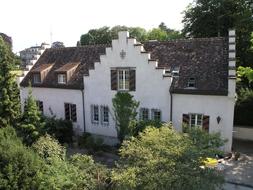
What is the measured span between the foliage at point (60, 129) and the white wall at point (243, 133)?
16338 mm

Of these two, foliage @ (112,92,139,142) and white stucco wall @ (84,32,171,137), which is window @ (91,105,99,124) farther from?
foliage @ (112,92,139,142)

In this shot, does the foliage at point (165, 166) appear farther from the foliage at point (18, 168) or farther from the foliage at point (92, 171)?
the foliage at point (18, 168)

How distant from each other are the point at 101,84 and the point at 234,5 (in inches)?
895

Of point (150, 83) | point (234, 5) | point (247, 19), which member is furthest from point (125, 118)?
point (234, 5)

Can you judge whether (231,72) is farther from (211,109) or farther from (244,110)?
(244,110)

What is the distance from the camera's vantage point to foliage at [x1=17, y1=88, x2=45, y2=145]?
24.8 metres

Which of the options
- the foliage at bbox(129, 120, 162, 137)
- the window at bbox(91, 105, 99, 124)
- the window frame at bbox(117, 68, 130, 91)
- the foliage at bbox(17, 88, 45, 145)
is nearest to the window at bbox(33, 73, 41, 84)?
the window at bbox(91, 105, 99, 124)

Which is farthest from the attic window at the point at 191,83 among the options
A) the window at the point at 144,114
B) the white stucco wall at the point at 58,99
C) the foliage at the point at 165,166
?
the white stucco wall at the point at 58,99

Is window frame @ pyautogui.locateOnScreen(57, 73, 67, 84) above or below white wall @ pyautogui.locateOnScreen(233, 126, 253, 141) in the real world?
above

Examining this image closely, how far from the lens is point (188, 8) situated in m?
43.7

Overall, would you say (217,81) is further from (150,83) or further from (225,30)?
(225,30)

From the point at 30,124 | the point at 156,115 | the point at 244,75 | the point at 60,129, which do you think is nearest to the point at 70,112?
the point at 60,129

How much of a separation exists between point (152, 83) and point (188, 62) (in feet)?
12.3

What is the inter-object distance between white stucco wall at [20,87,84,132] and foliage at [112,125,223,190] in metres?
15.8
